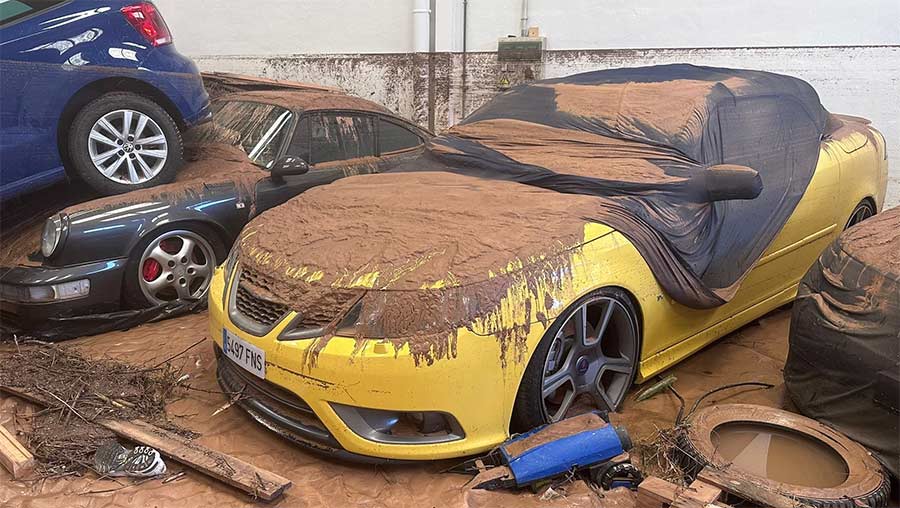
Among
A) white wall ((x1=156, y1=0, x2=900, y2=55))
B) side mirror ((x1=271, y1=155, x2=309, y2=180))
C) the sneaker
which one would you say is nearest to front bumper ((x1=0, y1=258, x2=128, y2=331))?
side mirror ((x1=271, y1=155, x2=309, y2=180))

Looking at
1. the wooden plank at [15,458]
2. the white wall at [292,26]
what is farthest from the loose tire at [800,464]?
the white wall at [292,26]

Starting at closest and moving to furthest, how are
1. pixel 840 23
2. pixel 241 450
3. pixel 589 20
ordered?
pixel 241 450
pixel 840 23
pixel 589 20

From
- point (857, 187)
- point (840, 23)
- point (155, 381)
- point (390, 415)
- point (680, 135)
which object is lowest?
point (155, 381)

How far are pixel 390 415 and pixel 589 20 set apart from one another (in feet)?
16.0

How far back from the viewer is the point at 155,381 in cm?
313

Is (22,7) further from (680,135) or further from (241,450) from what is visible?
(680,135)

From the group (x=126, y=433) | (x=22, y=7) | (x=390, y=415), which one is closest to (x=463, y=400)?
(x=390, y=415)

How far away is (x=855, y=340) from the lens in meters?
2.38

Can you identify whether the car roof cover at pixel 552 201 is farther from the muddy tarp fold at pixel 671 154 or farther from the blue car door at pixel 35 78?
the blue car door at pixel 35 78

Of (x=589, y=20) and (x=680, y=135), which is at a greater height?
(x=589, y=20)

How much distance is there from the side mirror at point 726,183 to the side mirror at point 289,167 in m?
2.50

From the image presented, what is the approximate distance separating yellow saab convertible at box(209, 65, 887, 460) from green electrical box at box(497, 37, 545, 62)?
2495mm

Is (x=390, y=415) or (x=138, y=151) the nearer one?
(x=390, y=415)

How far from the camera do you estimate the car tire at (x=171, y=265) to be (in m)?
3.77
